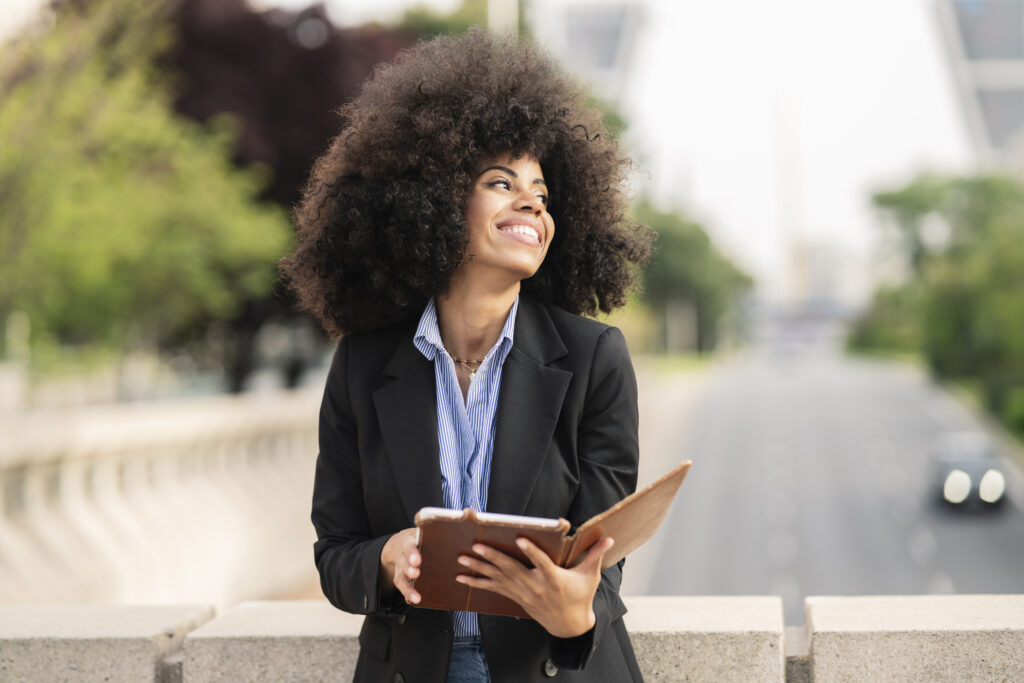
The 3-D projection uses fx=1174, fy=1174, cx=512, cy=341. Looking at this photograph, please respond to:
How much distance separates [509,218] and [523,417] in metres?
0.45

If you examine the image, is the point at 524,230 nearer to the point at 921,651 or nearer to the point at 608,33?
the point at 921,651

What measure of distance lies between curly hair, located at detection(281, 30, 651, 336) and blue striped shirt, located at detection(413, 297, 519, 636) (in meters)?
0.19

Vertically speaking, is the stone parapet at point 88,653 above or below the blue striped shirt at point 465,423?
below

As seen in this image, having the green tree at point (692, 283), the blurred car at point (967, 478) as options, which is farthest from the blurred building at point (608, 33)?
the blurred car at point (967, 478)

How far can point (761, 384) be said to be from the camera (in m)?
65.6

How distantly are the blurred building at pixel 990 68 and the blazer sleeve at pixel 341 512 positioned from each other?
3411 inches

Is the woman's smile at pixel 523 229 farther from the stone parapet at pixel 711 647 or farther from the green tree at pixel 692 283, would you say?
the green tree at pixel 692 283

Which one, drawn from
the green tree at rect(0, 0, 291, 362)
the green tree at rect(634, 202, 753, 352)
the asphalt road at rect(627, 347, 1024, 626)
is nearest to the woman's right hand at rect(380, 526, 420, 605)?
the green tree at rect(0, 0, 291, 362)

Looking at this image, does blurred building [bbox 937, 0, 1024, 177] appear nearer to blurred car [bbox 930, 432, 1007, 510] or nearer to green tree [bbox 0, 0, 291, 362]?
blurred car [bbox 930, 432, 1007, 510]

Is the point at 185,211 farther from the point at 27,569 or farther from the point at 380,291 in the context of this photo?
the point at 380,291

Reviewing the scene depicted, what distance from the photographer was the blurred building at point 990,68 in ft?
274

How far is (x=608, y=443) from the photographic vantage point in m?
2.38

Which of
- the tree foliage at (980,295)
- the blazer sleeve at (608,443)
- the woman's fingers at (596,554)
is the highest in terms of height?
the blazer sleeve at (608,443)

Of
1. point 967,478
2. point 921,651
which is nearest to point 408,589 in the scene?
point 921,651
